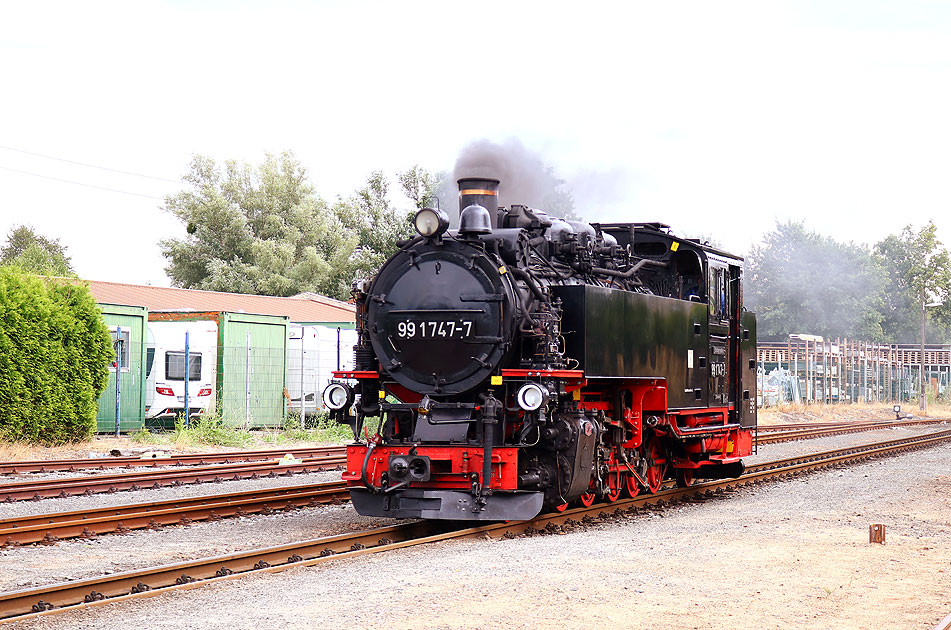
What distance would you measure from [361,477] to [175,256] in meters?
43.3

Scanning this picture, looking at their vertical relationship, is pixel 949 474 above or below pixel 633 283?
below

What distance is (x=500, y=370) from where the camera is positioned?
1033 centimetres

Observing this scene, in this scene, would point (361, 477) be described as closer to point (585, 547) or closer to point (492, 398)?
point (492, 398)

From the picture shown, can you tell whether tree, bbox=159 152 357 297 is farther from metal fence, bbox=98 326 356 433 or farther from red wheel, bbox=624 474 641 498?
red wheel, bbox=624 474 641 498

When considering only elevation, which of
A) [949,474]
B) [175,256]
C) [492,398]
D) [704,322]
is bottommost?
[949,474]

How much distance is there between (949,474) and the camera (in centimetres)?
1747

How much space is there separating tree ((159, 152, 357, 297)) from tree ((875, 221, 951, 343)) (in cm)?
4464

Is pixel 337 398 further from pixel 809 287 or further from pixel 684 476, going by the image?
pixel 809 287

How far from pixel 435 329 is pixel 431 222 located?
104cm

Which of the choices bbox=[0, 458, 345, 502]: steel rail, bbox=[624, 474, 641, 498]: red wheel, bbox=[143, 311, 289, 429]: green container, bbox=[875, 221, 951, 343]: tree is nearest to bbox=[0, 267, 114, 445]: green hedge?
bbox=[143, 311, 289, 429]: green container

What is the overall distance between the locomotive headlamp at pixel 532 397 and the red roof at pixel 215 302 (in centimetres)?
2066

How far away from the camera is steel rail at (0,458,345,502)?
41.4ft

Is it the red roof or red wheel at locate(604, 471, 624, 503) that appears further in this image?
the red roof

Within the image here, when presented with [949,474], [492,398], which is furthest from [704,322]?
[949,474]
